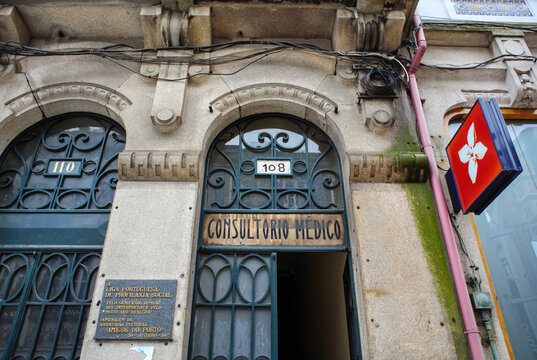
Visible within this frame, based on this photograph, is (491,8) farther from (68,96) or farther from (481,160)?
(68,96)

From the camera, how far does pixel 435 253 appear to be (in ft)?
12.9

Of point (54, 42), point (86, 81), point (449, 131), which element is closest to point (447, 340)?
point (449, 131)

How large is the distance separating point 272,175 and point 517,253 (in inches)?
122

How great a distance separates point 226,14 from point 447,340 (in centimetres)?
492

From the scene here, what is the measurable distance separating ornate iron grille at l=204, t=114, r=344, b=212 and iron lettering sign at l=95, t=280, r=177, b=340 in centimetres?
122

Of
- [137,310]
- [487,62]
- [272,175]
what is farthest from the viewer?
[487,62]

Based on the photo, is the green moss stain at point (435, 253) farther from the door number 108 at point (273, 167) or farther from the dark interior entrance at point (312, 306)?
the door number 108 at point (273, 167)

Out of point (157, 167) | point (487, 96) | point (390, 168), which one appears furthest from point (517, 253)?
point (157, 167)

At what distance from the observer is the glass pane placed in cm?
394

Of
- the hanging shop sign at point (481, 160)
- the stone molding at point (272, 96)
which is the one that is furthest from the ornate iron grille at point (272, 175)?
the hanging shop sign at point (481, 160)

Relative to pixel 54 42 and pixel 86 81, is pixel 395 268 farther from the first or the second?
pixel 54 42

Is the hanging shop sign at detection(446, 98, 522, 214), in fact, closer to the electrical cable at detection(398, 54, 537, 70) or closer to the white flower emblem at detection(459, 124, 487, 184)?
the white flower emblem at detection(459, 124, 487, 184)

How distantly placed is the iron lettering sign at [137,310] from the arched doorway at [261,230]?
17.5 inches

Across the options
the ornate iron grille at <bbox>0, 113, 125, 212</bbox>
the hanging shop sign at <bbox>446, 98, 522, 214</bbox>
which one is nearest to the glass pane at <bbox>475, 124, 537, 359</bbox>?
the hanging shop sign at <bbox>446, 98, 522, 214</bbox>
